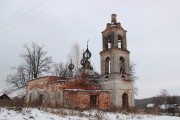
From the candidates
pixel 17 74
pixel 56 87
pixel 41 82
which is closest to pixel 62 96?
pixel 56 87

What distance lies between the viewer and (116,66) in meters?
24.5

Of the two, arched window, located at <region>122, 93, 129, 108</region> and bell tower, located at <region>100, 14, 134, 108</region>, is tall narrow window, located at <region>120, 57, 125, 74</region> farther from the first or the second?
arched window, located at <region>122, 93, 129, 108</region>

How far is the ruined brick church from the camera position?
21.6 meters

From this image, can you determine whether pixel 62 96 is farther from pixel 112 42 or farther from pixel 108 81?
pixel 112 42

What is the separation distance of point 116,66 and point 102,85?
8.53 feet

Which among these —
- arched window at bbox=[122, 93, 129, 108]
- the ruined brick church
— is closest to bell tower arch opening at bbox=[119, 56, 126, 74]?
the ruined brick church

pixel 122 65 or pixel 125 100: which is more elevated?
pixel 122 65

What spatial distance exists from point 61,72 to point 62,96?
22870mm

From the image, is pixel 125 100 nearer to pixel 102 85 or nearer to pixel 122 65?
pixel 102 85

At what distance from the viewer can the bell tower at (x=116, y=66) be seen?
24016 millimetres

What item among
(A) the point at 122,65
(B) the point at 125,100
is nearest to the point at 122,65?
(A) the point at 122,65

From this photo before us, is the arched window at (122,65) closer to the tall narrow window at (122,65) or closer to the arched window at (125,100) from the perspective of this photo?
the tall narrow window at (122,65)

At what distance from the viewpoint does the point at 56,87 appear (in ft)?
74.2

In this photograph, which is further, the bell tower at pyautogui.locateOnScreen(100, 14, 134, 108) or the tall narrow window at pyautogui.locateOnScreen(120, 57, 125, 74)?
the tall narrow window at pyautogui.locateOnScreen(120, 57, 125, 74)
